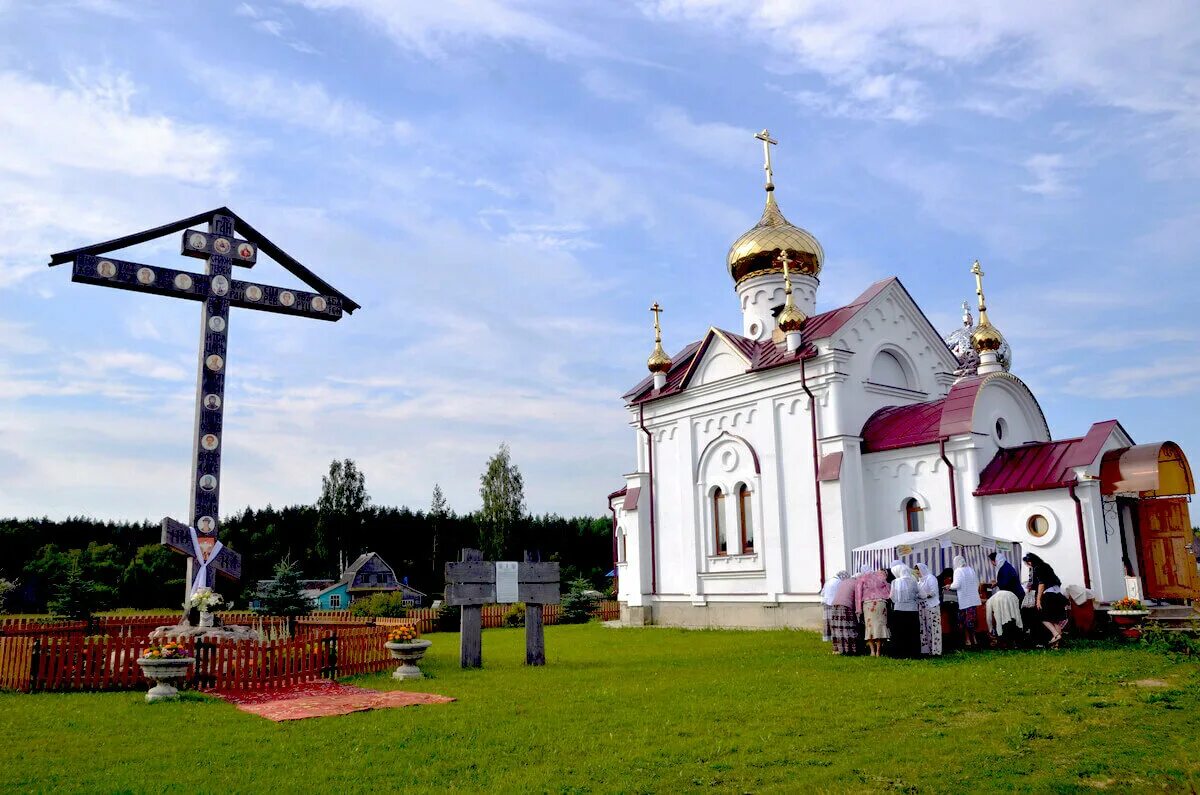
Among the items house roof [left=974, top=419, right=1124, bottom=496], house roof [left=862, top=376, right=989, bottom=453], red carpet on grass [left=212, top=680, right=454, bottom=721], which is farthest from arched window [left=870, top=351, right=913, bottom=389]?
red carpet on grass [left=212, top=680, right=454, bottom=721]

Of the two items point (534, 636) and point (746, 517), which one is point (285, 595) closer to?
point (534, 636)

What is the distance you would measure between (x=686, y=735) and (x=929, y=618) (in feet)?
23.9

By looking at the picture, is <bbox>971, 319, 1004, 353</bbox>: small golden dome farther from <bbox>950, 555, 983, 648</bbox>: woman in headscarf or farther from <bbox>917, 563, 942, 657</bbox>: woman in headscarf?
<bbox>917, 563, 942, 657</bbox>: woman in headscarf

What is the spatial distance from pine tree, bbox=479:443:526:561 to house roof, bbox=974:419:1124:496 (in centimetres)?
3676

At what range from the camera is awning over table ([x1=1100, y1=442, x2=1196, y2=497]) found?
17422 millimetres

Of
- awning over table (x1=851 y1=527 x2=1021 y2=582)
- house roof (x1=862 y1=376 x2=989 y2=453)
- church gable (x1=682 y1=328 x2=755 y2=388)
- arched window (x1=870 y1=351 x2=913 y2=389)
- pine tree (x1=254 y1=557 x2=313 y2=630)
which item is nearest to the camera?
awning over table (x1=851 y1=527 x2=1021 y2=582)

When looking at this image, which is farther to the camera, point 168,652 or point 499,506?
point 499,506

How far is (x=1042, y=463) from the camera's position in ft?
60.8

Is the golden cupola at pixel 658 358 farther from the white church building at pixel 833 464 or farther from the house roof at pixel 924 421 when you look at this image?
the house roof at pixel 924 421

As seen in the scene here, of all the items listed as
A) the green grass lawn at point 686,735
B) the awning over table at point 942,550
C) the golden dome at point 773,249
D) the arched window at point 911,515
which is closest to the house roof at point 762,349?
the golden dome at point 773,249

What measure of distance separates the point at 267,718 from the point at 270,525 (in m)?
47.6

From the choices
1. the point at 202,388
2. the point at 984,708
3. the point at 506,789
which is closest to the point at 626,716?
the point at 506,789

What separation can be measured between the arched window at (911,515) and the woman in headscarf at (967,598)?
17.7 ft

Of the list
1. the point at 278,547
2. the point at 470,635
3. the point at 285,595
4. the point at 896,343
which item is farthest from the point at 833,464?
the point at 278,547
